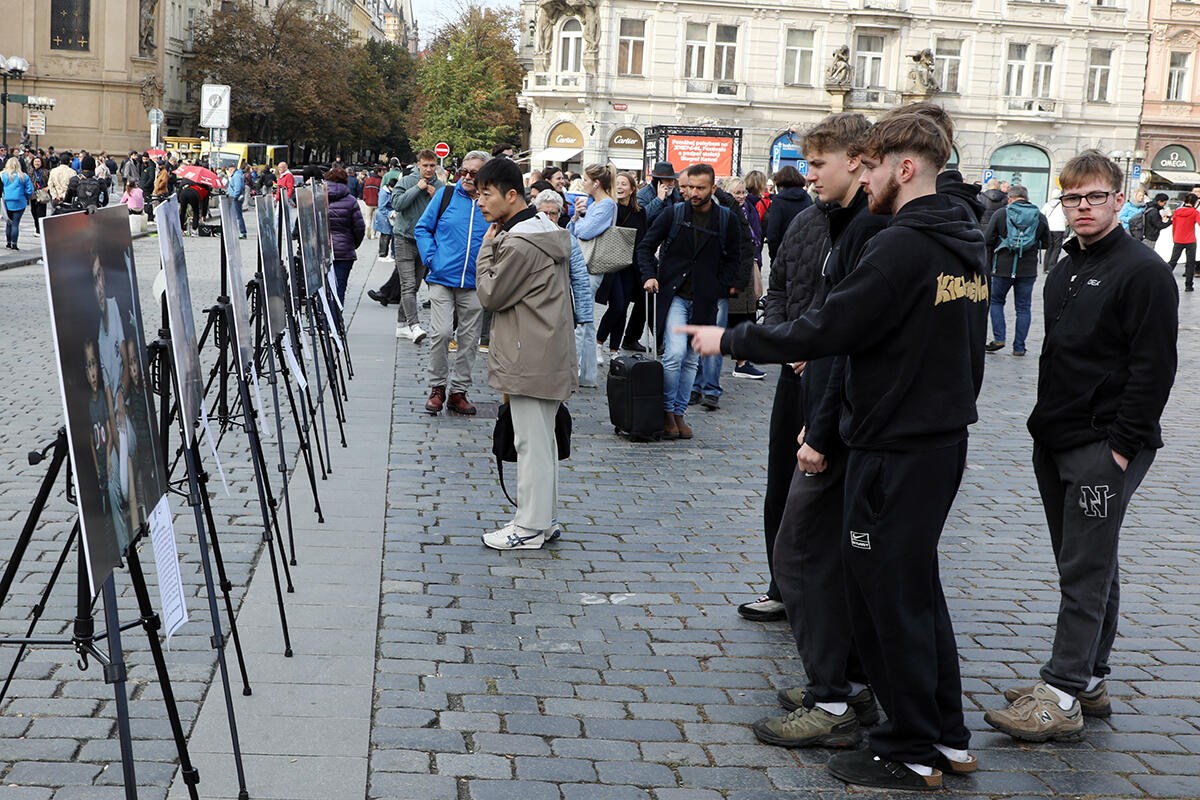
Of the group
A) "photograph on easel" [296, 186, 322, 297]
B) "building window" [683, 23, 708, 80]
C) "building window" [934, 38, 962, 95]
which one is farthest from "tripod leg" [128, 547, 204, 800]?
"building window" [934, 38, 962, 95]

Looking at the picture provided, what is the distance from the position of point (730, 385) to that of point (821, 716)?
8.19 metres

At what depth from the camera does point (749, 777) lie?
4082 mm

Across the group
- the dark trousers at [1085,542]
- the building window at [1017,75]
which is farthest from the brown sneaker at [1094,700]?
the building window at [1017,75]

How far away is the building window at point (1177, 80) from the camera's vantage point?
59.4 metres

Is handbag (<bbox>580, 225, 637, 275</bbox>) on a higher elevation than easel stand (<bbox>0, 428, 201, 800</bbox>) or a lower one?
higher

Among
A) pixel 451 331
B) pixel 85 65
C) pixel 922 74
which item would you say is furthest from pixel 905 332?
pixel 85 65

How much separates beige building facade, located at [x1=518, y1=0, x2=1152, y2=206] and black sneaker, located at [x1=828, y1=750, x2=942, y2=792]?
50.1m

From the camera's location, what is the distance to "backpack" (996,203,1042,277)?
14836 mm

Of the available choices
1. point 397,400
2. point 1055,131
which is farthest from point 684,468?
point 1055,131

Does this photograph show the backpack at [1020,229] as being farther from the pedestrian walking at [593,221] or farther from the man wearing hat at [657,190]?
the pedestrian walking at [593,221]

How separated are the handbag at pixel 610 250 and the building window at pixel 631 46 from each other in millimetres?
43387

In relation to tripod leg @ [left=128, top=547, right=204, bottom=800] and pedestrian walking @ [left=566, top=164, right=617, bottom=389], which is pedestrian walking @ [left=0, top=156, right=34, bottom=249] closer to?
pedestrian walking @ [left=566, top=164, right=617, bottom=389]

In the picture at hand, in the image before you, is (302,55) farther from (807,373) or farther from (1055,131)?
(807,373)

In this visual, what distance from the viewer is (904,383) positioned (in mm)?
3760
